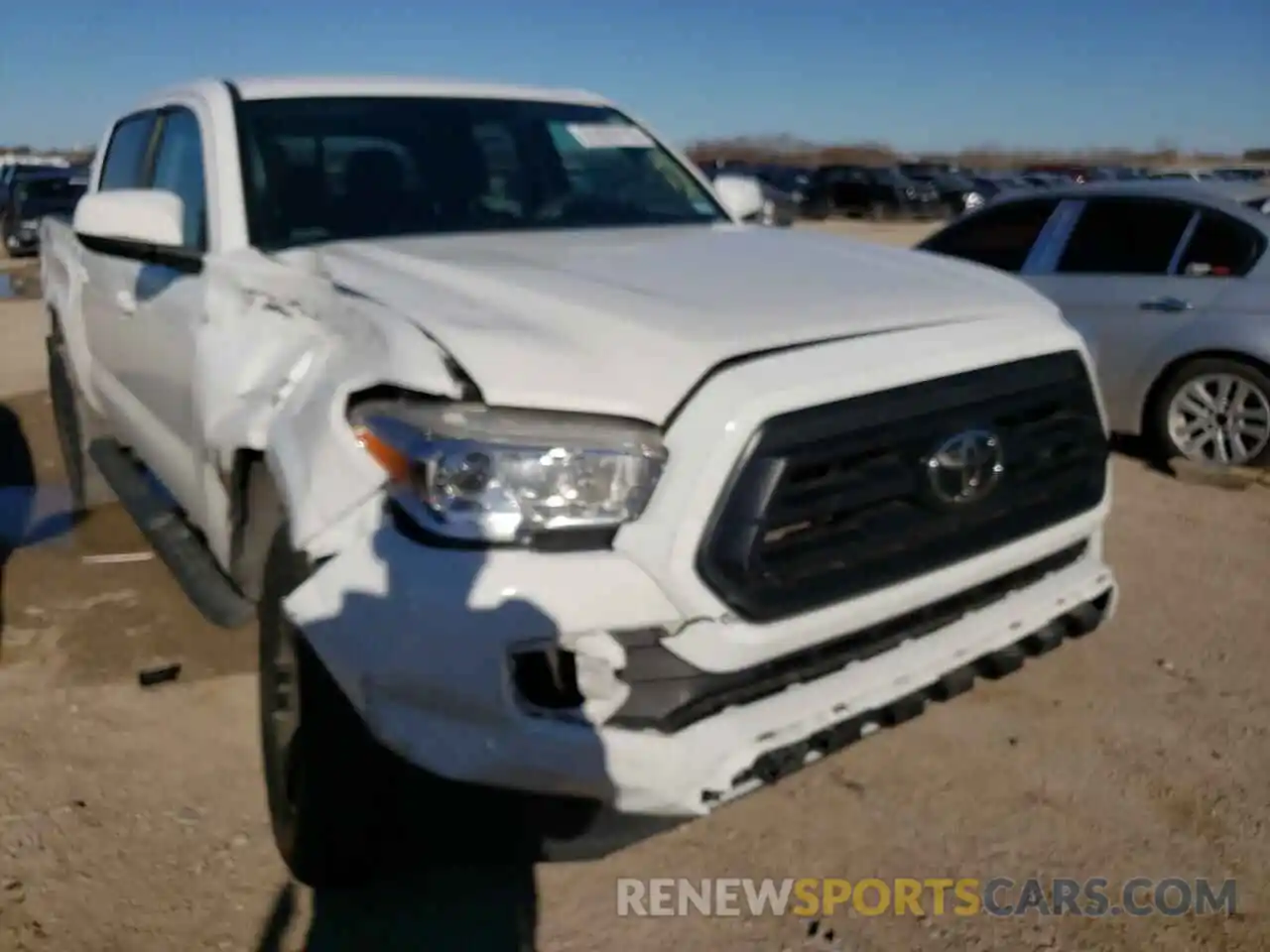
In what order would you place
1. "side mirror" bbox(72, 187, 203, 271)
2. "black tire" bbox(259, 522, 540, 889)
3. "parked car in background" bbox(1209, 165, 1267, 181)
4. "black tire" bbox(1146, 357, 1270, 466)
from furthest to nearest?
"parked car in background" bbox(1209, 165, 1267, 181) → "black tire" bbox(1146, 357, 1270, 466) → "side mirror" bbox(72, 187, 203, 271) → "black tire" bbox(259, 522, 540, 889)

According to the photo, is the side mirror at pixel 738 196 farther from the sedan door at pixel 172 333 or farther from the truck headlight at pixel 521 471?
the truck headlight at pixel 521 471

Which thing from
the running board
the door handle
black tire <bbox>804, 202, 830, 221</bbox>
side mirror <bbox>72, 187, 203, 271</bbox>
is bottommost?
black tire <bbox>804, 202, 830, 221</bbox>

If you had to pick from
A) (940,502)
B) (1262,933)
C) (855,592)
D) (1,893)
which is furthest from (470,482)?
(1262,933)

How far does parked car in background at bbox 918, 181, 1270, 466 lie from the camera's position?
6262 millimetres

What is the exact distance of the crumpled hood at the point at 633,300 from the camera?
235 centimetres

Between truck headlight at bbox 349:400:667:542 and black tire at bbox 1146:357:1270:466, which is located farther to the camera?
black tire at bbox 1146:357:1270:466

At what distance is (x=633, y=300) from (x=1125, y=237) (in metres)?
5.08

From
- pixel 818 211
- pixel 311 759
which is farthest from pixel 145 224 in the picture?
pixel 818 211

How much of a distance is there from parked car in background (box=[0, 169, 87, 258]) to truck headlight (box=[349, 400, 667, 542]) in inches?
812

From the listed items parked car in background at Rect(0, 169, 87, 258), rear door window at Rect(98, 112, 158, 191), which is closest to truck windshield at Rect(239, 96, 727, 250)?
rear door window at Rect(98, 112, 158, 191)

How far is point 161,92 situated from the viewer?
15.4 feet

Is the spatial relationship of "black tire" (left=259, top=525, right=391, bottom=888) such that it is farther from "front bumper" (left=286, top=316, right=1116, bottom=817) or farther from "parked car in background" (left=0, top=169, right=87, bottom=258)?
"parked car in background" (left=0, top=169, right=87, bottom=258)

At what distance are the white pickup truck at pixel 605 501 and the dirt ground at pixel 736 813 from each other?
340 millimetres

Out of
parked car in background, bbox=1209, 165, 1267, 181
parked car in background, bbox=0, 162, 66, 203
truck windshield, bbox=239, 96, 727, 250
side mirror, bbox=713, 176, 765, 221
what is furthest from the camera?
parked car in background, bbox=1209, 165, 1267, 181
